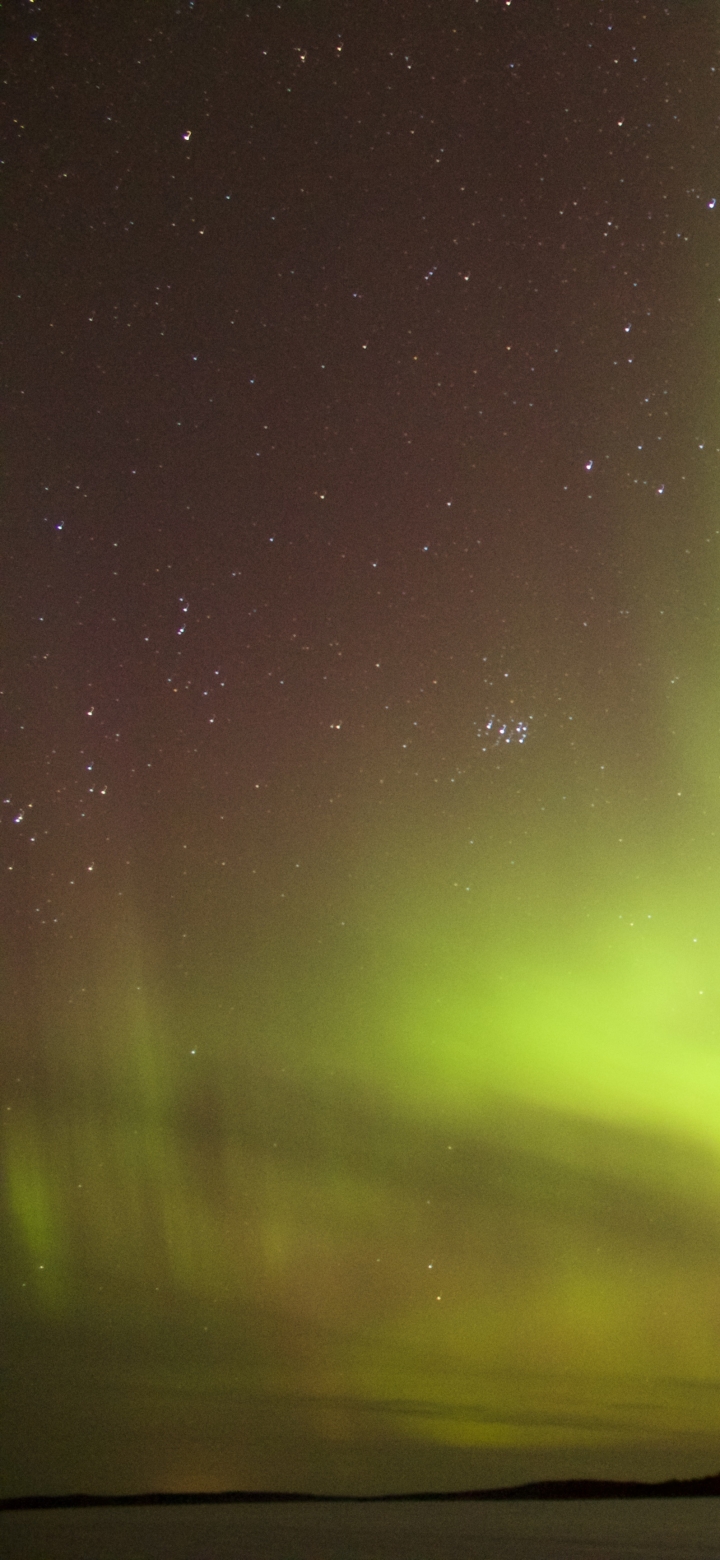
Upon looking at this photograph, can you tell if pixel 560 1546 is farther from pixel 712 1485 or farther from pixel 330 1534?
pixel 712 1485

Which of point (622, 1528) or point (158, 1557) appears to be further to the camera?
point (622, 1528)

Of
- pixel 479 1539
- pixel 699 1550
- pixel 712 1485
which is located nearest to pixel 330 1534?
pixel 479 1539

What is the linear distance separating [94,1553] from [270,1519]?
85.9 feet

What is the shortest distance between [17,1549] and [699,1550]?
1367 centimetres

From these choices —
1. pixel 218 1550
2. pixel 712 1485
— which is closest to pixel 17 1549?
pixel 218 1550

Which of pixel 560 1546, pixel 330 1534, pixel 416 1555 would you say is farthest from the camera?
pixel 330 1534

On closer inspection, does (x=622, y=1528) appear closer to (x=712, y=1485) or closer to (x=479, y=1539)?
(x=479, y=1539)

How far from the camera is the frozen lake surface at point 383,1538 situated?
982 inches

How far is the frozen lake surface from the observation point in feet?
81.9

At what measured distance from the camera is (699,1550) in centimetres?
2572

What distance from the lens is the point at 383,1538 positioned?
31672 millimetres

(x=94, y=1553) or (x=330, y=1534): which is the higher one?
(x=94, y=1553)

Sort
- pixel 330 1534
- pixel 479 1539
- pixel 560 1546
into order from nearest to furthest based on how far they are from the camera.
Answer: pixel 560 1546 < pixel 479 1539 < pixel 330 1534

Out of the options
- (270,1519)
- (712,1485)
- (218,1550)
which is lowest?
(712,1485)
